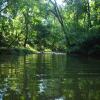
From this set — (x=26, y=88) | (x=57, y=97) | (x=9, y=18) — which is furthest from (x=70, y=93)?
(x=9, y=18)

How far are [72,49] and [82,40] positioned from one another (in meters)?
5.44

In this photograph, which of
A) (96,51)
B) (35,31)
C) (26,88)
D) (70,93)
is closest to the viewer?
(70,93)

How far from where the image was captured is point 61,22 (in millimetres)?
58500

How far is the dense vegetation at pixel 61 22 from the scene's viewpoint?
148 ft

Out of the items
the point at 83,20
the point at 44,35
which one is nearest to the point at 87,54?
the point at 83,20

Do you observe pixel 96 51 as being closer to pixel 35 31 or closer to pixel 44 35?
pixel 35 31

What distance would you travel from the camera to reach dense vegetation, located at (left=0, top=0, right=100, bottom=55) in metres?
45.0

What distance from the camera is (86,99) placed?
10758 mm

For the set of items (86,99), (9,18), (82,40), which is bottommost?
(86,99)

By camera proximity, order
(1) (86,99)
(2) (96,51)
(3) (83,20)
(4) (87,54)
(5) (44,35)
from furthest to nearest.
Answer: (5) (44,35)
(3) (83,20)
(4) (87,54)
(2) (96,51)
(1) (86,99)

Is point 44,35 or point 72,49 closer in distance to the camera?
point 72,49

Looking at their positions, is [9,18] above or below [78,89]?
above

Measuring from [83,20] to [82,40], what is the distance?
57.3ft

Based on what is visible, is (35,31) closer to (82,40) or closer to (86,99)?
(82,40)
